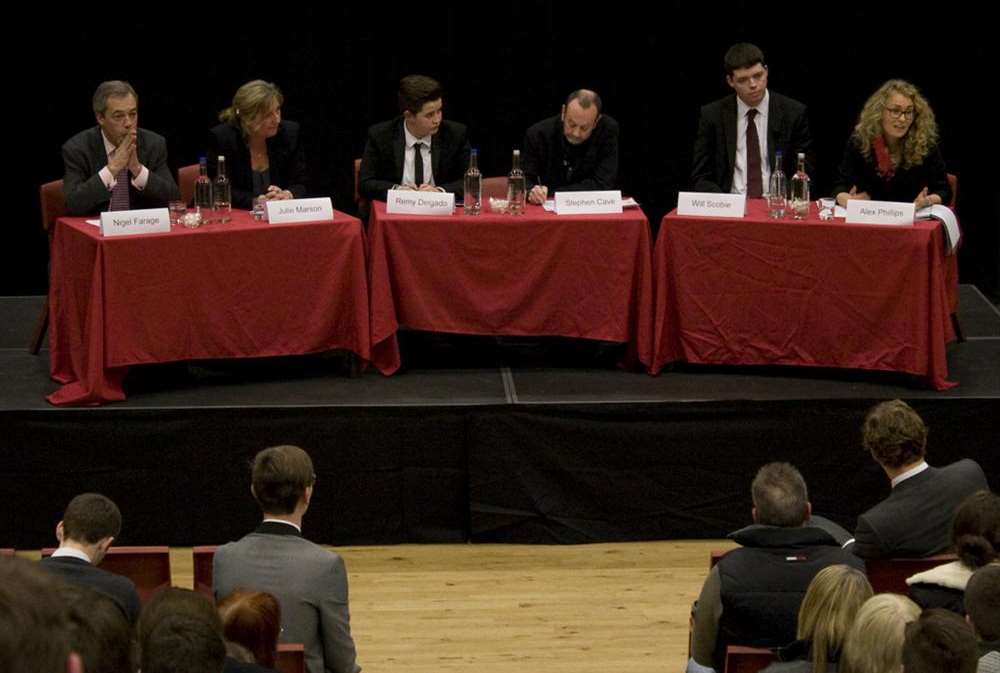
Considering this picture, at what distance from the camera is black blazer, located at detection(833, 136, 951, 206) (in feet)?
18.5

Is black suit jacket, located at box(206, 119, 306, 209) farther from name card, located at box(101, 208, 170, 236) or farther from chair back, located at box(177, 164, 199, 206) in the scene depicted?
name card, located at box(101, 208, 170, 236)

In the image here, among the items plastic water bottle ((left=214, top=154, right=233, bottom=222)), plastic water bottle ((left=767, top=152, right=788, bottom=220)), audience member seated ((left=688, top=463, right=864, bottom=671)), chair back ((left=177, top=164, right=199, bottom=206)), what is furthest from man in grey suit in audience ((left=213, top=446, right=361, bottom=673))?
chair back ((left=177, top=164, right=199, bottom=206))

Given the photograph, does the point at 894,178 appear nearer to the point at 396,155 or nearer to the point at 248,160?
the point at 396,155

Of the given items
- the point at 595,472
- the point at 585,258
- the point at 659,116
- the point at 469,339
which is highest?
the point at 659,116

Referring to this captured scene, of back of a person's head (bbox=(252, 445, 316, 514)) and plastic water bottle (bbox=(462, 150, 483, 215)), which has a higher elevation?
plastic water bottle (bbox=(462, 150, 483, 215))

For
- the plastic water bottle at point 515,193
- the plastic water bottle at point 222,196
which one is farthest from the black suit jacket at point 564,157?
the plastic water bottle at point 222,196

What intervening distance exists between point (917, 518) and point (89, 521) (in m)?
1.99

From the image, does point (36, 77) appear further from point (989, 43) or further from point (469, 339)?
point (989, 43)

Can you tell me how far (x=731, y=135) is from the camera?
234 inches

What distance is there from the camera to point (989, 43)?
7.18 meters

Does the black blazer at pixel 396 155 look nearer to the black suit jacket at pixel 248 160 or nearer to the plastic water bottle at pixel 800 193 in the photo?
the black suit jacket at pixel 248 160

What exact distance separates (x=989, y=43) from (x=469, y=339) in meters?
3.03

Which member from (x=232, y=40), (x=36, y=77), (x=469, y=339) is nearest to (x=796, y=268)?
(x=469, y=339)

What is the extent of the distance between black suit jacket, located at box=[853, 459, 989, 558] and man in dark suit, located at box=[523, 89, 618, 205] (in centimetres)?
238
